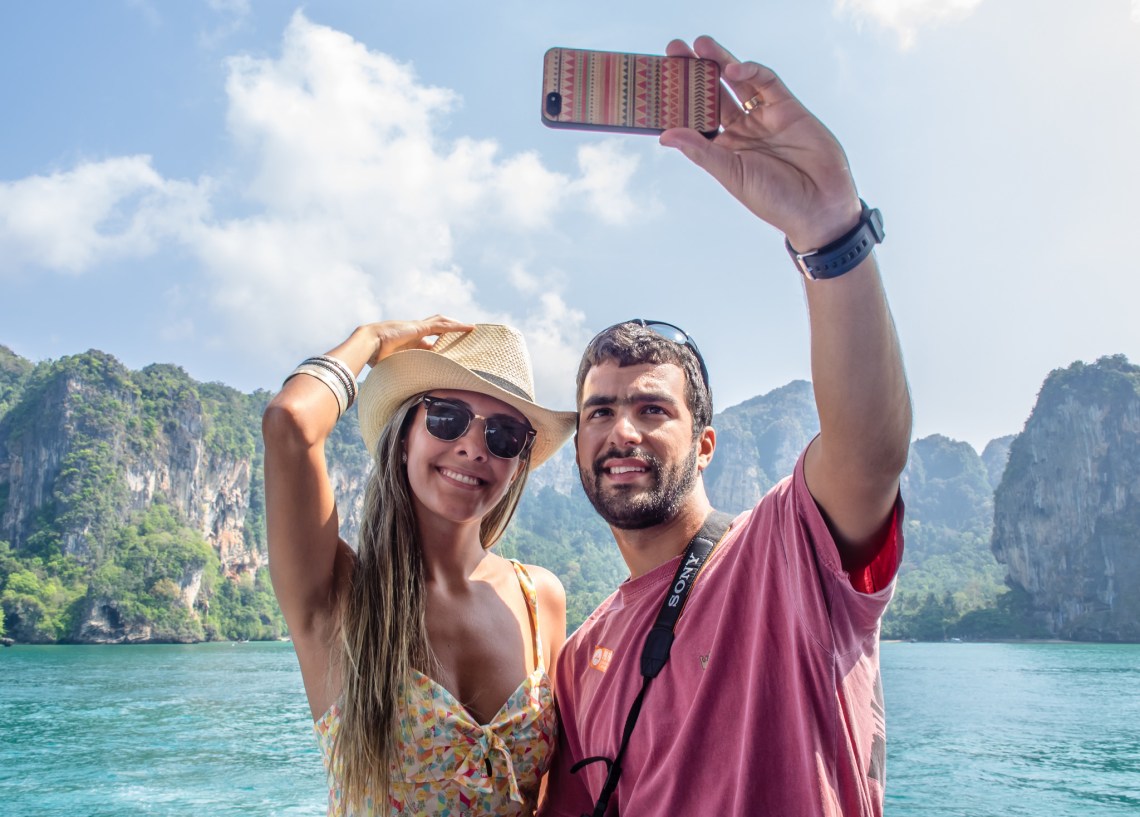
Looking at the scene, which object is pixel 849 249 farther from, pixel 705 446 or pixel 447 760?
pixel 447 760

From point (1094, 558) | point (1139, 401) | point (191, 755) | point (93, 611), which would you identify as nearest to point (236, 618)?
point (93, 611)

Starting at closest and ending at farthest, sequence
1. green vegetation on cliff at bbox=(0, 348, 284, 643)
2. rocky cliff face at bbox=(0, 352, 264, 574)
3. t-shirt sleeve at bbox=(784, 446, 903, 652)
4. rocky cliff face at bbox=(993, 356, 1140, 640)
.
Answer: t-shirt sleeve at bbox=(784, 446, 903, 652)
green vegetation on cliff at bbox=(0, 348, 284, 643)
rocky cliff face at bbox=(0, 352, 264, 574)
rocky cliff face at bbox=(993, 356, 1140, 640)

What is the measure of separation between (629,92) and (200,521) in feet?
290

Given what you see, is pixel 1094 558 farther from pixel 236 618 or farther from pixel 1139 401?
pixel 236 618

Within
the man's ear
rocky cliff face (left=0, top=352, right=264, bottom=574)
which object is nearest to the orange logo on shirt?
the man's ear

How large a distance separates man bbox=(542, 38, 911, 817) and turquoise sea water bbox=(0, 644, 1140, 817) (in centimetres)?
1228

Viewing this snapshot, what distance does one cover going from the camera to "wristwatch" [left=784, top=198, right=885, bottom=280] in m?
1.25

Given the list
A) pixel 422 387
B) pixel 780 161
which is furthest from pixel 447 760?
pixel 780 161

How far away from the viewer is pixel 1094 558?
238ft

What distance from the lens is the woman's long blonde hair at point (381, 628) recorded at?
200 centimetres

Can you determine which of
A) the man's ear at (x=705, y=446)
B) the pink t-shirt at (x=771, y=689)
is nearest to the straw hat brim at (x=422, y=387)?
the man's ear at (x=705, y=446)

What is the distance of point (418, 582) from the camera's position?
7.43ft

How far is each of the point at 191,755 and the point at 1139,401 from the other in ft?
280

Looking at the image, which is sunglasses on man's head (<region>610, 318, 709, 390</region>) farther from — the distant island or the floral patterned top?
the distant island
